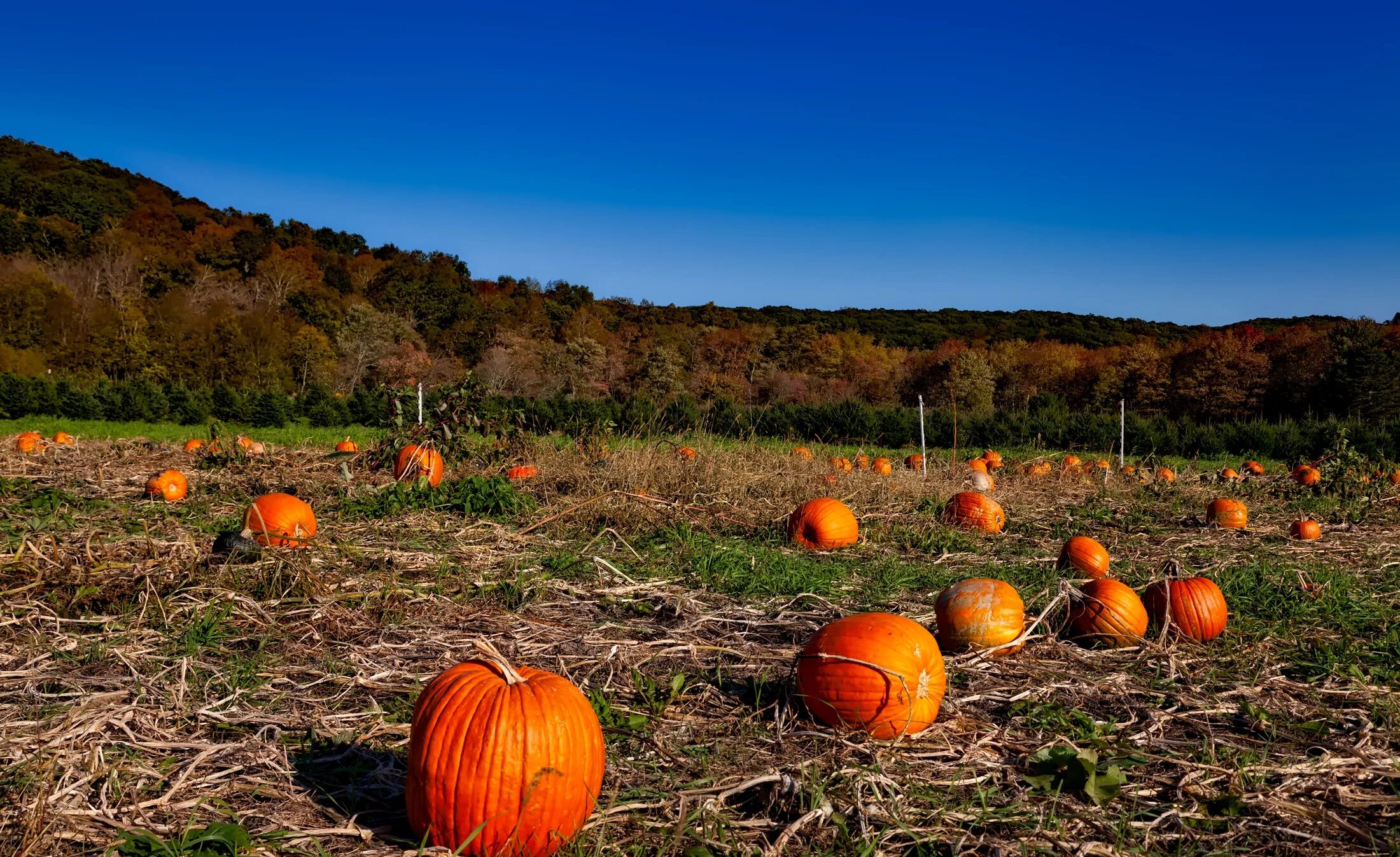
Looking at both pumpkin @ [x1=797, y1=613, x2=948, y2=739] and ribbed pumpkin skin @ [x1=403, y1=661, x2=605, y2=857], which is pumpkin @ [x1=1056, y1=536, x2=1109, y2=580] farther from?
ribbed pumpkin skin @ [x1=403, y1=661, x2=605, y2=857]

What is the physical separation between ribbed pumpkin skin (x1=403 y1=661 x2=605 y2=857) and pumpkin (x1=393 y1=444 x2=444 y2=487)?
5827 mm

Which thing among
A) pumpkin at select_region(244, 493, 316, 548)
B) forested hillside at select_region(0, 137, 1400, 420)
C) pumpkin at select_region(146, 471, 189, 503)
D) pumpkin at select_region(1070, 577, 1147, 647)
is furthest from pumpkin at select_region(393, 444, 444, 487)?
forested hillside at select_region(0, 137, 1400, 420)

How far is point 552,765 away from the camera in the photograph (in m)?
1.92

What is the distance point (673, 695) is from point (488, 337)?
46.5 m

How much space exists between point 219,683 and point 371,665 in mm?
505

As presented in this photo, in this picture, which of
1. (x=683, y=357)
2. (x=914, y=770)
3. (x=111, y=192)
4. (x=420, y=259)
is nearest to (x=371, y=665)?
(x=914, y=770)

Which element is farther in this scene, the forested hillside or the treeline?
the forested hillside

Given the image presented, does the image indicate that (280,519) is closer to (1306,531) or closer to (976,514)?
(976,514)

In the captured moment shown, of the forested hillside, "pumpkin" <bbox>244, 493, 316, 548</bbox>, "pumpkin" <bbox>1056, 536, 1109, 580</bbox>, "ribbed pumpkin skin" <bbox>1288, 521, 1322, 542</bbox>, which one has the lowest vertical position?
"ribbed pumpkin skin" <bbox>1288, 521, 1322, 542</bbox>

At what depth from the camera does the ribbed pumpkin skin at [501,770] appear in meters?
1.90

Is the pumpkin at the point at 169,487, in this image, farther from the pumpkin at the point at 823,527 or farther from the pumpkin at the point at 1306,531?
the pumpkin at the point at 1306,531

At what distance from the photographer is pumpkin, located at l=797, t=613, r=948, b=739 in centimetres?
262

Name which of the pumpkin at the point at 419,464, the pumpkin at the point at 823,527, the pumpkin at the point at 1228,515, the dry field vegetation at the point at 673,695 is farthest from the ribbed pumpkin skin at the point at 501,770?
the pumpkin at the point at 1228,515

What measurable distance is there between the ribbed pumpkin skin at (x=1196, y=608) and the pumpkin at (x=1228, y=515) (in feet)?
13.8
